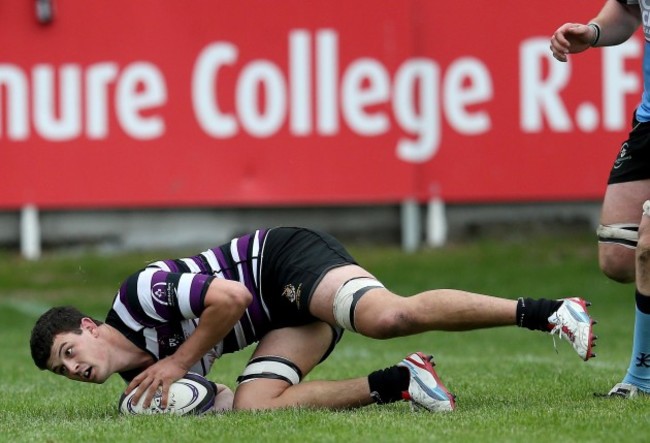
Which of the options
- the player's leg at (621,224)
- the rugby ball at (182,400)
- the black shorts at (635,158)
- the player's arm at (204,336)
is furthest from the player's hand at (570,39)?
the rugby ball at (182,400)

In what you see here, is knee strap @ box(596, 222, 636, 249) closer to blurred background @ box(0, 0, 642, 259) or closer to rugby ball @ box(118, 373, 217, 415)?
rugby ball @ box(118, 373, 217, 415)

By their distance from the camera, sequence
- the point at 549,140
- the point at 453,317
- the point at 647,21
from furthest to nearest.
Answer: the point at 549,140
the point at 647,21
the point at 453,317

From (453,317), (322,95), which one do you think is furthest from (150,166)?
(453,317)

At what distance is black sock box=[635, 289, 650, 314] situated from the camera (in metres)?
6.59

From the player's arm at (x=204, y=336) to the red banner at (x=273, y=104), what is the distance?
27.9 feet

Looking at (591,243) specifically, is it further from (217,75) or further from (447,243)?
(217,75)

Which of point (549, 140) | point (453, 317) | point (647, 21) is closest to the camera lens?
point (453, 317)

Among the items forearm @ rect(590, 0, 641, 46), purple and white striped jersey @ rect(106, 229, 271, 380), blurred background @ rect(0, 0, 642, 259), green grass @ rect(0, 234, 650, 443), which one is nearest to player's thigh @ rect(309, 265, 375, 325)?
purple and white striped jersey @ rect(106, 229, 271, 380)

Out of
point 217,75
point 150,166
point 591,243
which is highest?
point 217,75

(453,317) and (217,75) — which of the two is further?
(217,75)

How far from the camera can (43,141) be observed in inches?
586

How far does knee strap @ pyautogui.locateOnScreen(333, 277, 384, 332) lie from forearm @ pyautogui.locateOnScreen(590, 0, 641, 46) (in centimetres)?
189

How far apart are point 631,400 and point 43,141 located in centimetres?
984

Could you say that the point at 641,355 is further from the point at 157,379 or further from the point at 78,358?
the point at 78,358
